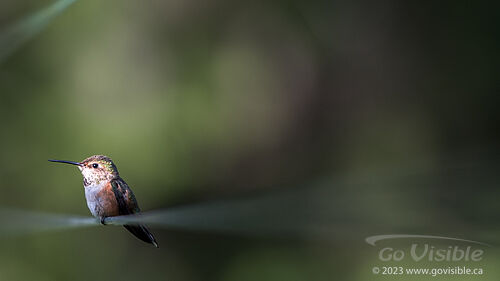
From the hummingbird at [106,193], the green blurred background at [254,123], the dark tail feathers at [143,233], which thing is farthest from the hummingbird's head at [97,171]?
the green blurred background at [254,123]

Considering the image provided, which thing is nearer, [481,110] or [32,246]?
[32,246]

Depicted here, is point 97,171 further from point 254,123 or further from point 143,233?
point 254,123

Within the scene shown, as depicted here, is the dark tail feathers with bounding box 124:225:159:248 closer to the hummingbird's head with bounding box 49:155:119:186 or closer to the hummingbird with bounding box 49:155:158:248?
the hummingbird with bounding box 49:155:158:248

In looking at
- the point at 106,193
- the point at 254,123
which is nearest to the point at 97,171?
the point at 106,193

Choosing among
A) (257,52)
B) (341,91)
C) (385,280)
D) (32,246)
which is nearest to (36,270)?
(32,246)

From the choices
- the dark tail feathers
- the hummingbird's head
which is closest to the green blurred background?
the hummingbird's head

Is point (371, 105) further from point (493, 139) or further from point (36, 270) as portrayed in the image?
point (36, 270)

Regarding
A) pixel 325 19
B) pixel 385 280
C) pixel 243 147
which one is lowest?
pixel 385 280
